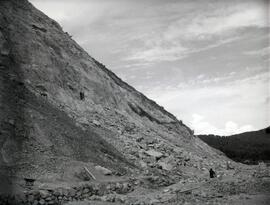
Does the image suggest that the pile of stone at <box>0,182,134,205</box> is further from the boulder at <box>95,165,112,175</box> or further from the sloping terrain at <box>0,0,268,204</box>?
the boulder at <box>95,165,112,175</box>

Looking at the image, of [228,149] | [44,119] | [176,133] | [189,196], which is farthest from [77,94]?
[228,149]

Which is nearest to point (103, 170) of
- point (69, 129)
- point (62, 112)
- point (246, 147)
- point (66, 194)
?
point (66, 194)

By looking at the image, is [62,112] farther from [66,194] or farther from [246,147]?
[246,147]

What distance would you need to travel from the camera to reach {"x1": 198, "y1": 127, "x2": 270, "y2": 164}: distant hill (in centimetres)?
4275

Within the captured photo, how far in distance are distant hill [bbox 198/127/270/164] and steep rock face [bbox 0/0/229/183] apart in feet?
31.2

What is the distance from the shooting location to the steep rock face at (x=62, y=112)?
20391mm

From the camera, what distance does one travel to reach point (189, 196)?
18062 millimetres

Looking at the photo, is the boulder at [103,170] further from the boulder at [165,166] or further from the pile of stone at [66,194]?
the boulder at [165,166]

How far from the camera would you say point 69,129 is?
22797 millimetres

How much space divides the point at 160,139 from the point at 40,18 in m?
13.5

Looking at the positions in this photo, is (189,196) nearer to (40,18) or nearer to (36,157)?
(36,157)

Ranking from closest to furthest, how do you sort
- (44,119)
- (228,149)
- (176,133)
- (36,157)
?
(36,157)
(44,119)
(176,133)
(228,149)

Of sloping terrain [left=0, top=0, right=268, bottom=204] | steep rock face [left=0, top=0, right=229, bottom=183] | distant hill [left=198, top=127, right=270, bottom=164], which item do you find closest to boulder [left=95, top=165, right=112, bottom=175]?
sloping terrain [left=0, top=0, right=268, bottom=204]

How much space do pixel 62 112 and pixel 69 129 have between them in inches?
69.6
